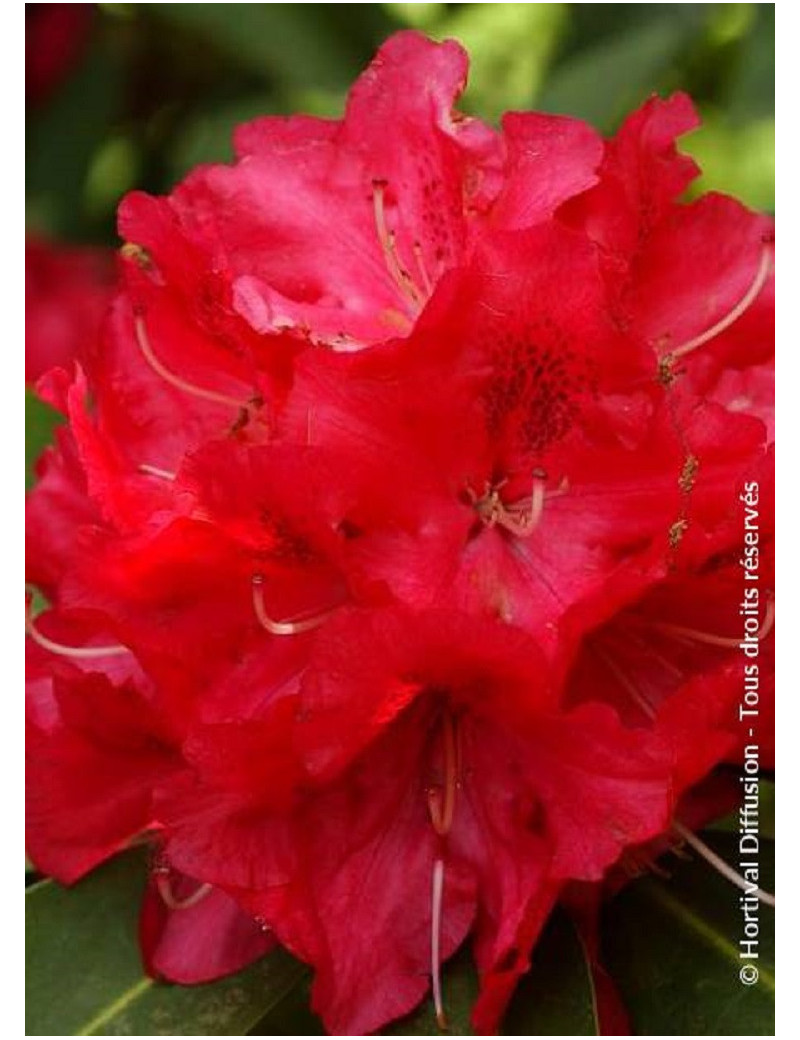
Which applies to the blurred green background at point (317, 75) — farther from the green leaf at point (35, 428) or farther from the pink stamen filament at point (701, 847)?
the pink stamen filament at point (701, 847)

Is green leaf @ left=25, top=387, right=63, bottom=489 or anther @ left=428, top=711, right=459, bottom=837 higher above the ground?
green leaf @ left=25, top=387, right=63, bottom=489

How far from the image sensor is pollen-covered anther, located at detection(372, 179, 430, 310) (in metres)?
0.93

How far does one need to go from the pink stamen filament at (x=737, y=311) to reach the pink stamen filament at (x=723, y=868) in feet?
0.86

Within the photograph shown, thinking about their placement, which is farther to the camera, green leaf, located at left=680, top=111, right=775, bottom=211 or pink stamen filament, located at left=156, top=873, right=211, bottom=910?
green leaf, located at left=680, top=111, right=775, bottom=211

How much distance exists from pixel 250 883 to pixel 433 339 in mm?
287

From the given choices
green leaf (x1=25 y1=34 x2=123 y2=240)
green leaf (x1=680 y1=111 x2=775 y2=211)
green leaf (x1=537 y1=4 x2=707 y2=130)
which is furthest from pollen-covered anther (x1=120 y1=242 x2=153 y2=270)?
green leaf (x1=25 y1=34 x2=123 y2=240)

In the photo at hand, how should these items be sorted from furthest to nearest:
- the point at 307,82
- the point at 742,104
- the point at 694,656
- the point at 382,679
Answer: the point at 307,82 < the point at 742,104 < the point at 694,656 < the point at 382,679

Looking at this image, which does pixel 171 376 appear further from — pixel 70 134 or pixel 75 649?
pixel 70 134

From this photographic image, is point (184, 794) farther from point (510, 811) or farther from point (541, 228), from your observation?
point (541, 228)

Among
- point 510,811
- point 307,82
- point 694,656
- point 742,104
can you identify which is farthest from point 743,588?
point 307,82

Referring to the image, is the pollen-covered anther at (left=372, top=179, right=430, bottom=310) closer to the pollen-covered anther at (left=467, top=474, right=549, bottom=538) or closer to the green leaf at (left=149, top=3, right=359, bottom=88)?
the pollen-covered anther at (left=467, top=474, right=549, bottom=538)

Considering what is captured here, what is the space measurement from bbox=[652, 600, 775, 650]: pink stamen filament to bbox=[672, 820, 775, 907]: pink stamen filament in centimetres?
10

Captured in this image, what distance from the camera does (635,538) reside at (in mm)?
857

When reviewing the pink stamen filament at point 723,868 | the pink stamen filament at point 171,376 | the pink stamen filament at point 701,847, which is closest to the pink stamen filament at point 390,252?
the pink stamen filament at point 171,376
